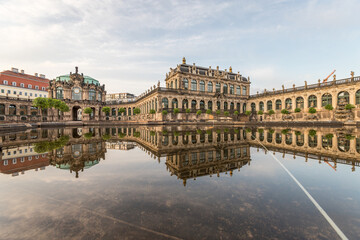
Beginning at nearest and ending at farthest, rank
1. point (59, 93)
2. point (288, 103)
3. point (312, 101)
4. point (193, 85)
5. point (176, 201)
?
1. point (176, 201)
2. point (312, 101)
3. point (288, 103)
4. point (193, 85)
5. point (59, 93)

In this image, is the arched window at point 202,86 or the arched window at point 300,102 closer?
the arched window at point 300,102

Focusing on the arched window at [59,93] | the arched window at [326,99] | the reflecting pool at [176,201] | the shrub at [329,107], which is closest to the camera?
the reflecting pool at [176,201]

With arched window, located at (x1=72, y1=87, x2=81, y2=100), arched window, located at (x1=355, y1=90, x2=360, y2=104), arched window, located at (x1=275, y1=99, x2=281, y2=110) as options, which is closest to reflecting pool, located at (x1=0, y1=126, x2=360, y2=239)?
arched window, located at (x1=355, y1=90, x2=360, y2=104)

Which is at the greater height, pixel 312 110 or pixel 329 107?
pixel 329 107

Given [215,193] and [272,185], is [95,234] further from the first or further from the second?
[272,185]

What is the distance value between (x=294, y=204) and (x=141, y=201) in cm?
303

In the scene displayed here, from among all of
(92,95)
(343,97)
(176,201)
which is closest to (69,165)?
(176,201)

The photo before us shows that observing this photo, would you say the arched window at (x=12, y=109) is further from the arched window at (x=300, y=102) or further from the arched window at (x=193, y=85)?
the arched window at (x=300, y=102)

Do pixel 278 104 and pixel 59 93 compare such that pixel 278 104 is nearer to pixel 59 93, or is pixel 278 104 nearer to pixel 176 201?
pixel 176 201

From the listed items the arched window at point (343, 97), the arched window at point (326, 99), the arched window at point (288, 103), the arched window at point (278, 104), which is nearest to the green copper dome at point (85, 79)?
the arched window at point (278, 104)

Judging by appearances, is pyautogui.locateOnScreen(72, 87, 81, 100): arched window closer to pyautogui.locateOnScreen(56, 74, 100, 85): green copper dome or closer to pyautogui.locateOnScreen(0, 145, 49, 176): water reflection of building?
pyautogui.locateOnScreen(56, 74, 100, 85): green copper dome

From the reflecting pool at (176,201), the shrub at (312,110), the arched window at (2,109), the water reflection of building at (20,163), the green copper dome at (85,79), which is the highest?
the green copper dome at (85,79)

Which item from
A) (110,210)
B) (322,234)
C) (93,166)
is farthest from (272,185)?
(93,166)

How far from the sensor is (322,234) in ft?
7.89
